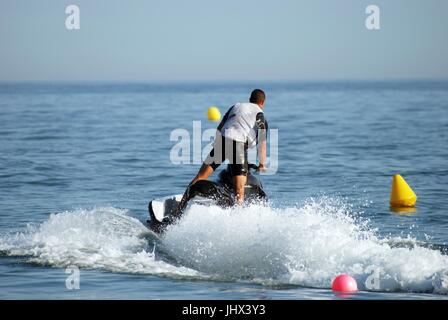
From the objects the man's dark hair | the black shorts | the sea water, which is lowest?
the sea water

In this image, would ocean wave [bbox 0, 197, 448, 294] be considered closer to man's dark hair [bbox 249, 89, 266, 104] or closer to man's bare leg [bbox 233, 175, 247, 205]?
man's bare leg [bbox 233, 175, 247, 205]

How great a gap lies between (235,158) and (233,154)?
0.20 feet

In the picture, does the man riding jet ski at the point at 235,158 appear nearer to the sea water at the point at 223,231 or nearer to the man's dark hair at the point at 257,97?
the man's dark hair at the point at 257,97

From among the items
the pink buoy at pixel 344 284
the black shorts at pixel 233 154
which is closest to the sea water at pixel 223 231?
the pink buoy at pixel 344 284

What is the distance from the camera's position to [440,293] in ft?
26.6

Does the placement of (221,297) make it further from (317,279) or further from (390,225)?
(390,225)

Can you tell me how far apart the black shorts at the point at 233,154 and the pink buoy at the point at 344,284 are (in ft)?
8.67

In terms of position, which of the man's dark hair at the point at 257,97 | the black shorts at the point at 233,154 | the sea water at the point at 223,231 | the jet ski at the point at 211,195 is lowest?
the sea water at the point at 223,231

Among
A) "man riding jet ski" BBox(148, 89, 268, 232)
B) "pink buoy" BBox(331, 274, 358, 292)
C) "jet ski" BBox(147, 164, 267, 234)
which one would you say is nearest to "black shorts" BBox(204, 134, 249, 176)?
"man riding jet ski" BBox(148, 89, 268, 232)

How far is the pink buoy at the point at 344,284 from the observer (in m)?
8.18

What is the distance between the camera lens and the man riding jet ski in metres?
10.4

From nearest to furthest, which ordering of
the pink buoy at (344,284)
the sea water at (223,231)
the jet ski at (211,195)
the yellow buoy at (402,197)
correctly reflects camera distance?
the pink buoy at (344,284), the sea water at (223,231), the jet ski at (211,195), the yellow buoy at (402,197)
